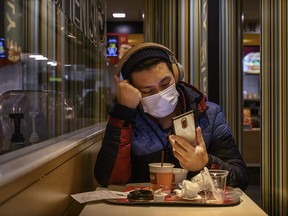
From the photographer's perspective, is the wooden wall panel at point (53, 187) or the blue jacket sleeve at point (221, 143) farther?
the blue jacket sleeve at point (221, 143)

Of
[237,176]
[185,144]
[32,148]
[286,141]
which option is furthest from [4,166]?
[286,141]

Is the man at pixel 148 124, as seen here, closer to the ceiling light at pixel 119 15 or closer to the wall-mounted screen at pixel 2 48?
the wall-mounted screen at pixel 2 48

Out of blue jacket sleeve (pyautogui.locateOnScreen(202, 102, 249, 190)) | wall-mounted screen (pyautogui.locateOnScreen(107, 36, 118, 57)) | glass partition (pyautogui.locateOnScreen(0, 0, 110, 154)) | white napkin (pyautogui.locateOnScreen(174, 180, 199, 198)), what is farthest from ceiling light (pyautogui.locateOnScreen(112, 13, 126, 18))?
white napkin (pyautogui.locateOnScreen(174, 180, 199, 198))

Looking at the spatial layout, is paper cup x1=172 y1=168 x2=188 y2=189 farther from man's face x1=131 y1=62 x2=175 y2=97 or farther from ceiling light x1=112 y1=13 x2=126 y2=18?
ceiling light x1=112 y1=13 x2=126 y2=18

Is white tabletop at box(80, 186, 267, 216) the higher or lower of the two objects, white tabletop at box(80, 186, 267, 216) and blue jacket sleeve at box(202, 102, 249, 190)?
the lower

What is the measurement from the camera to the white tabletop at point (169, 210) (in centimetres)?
147

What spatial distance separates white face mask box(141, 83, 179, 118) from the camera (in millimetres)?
2111

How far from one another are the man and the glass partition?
0.36 metres

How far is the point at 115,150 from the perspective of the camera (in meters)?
2.09

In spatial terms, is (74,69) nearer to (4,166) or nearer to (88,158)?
(88,158)

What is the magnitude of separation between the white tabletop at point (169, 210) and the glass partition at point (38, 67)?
1.31 ft

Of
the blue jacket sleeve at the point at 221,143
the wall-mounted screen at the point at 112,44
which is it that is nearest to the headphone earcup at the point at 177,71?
the blue jacket sleeve at the point at 221,143

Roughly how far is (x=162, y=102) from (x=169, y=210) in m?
0.75

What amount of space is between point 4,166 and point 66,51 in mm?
1714
